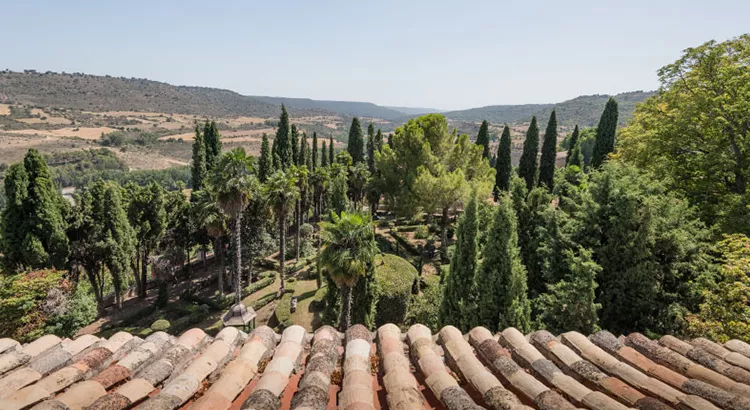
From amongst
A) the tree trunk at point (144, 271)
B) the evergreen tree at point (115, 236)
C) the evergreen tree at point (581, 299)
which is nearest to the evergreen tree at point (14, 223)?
the evergreen tree at point (115, 236)

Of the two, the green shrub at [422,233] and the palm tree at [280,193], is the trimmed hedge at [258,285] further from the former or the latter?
the green shrub at [422,233]

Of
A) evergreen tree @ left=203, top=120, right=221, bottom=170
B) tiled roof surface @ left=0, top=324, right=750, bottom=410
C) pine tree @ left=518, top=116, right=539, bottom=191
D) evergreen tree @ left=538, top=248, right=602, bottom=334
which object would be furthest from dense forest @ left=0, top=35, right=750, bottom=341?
pine tree @ left=518, top=116, right=539, bottom=191

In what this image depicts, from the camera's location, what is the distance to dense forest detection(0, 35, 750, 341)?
1155 centimetres

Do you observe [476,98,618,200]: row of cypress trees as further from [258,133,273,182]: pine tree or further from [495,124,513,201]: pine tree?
[258,133,273,182]: pine tree

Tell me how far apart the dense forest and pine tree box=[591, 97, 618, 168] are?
0.67 ft

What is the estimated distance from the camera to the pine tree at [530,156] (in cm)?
4388

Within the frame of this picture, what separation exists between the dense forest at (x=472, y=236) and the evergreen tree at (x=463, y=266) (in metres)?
0.06

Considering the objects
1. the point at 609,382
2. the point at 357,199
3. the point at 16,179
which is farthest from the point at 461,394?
the point at 357,199

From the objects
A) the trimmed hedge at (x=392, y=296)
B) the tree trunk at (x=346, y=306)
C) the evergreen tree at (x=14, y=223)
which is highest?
the evergreen tree at (x=14, y=223)

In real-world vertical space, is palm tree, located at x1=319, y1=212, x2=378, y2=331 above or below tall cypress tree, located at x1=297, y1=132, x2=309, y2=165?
below

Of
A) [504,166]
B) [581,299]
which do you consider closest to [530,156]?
[504,166]

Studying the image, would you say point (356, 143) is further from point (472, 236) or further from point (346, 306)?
point (472, 236)

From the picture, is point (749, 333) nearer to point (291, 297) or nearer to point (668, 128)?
point (668, 128)

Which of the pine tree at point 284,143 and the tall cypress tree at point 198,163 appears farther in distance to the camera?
the pine tree at point 284,143
